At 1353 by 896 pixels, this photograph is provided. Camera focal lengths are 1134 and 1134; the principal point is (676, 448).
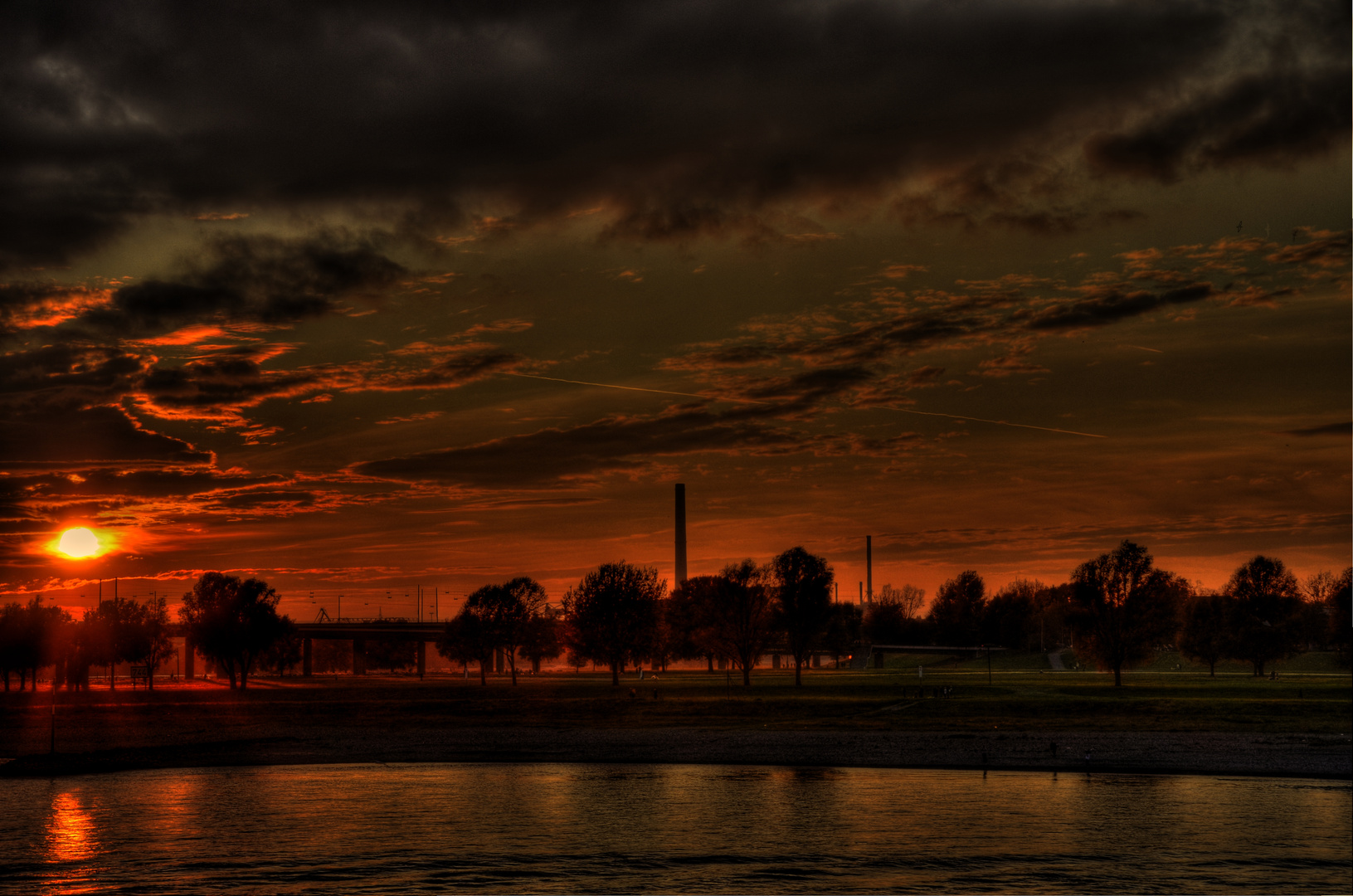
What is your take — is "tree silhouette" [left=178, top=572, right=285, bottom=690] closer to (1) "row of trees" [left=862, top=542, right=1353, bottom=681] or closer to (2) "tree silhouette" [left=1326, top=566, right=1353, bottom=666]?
(1) "row of trees" [left=862, top=542, right=1353, bottom=681]

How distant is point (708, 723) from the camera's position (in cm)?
7744

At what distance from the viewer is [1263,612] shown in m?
155

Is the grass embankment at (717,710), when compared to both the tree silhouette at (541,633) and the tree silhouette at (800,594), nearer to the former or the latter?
the tree silhouette at (800,594)

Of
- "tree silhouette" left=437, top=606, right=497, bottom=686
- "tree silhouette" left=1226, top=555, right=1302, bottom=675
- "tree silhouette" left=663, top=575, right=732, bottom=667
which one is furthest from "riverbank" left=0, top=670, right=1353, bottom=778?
"tree silhouette" left=663, top=575, right=732, bottom=667

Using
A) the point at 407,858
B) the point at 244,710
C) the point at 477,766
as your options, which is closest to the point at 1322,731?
the point at 477,766

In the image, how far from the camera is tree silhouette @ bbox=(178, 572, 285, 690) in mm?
139125

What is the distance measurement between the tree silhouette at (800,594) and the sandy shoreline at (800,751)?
205 ft

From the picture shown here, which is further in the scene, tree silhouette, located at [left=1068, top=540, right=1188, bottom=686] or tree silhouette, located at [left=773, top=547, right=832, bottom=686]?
tree silhouette, located at [left=773, top=547, right=832, bottom=686]

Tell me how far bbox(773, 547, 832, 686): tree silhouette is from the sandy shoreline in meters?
62.4

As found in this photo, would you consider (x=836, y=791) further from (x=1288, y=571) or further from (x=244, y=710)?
(x=1288, y=571)

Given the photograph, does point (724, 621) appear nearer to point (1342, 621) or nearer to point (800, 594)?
point (800, 594)

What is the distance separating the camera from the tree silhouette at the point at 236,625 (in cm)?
13912

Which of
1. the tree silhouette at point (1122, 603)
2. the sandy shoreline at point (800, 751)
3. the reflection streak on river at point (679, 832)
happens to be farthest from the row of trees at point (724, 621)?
the reflection streak on river at point (679, 832)

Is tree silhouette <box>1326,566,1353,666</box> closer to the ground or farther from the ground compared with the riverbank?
farther from the ground
